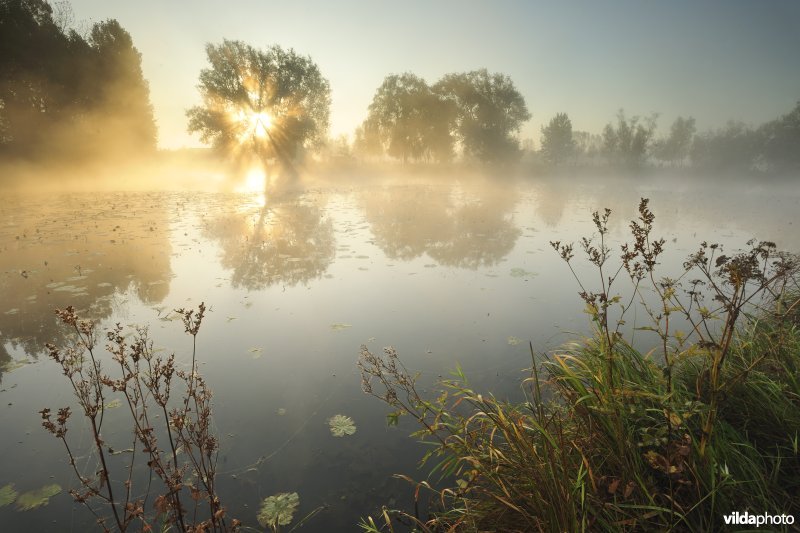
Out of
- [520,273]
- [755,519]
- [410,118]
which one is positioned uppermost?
[410,118]

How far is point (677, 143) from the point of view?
290 feet

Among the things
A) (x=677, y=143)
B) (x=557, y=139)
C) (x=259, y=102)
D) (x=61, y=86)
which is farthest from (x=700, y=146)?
(x=61, y=86)

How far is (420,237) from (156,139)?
49.9m

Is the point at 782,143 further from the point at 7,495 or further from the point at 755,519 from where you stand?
the point at 7,495

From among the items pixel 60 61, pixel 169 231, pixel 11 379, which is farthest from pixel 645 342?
pixel 60 61

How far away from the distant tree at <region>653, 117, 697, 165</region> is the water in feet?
316

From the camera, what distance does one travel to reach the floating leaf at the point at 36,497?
3.12 metres

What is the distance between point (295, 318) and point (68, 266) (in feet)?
27.3

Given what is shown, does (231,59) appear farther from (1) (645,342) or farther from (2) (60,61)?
(1) (645,342)

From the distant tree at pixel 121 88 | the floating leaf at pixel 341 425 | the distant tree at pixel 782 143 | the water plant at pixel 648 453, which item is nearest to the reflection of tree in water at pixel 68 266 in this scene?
the floating leaf at pixel 341 425

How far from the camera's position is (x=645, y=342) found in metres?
5.79

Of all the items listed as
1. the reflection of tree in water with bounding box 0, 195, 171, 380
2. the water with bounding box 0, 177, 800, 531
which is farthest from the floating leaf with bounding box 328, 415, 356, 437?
the reflection of tree in water with bounding box 0, 195, 171, 380

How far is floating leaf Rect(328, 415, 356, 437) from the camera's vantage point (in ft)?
13.3

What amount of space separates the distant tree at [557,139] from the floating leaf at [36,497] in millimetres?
89820
